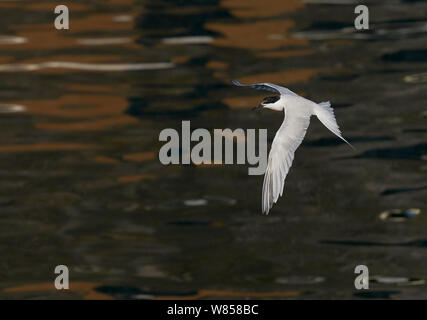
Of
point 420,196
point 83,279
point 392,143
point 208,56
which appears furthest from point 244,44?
point 83,279

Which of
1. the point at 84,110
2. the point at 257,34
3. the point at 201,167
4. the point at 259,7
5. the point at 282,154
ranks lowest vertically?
the point at 282,154

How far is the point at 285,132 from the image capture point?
14.1 feet

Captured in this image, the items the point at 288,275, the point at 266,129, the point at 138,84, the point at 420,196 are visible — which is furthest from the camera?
the point at 138,84

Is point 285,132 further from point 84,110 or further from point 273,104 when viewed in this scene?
point 84,110

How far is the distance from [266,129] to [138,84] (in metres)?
1.46

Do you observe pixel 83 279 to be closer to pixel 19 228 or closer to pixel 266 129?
pixel 19 228

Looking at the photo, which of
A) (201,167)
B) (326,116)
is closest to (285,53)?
(201,167)

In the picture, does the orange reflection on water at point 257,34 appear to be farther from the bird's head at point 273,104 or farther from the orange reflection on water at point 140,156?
the bird's head at point 273,104

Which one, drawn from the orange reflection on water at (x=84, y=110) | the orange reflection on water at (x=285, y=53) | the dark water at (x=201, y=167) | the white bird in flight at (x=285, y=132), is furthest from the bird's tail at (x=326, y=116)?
the orange reflection on water at (x=285, y=53)

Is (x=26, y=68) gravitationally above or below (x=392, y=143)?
above

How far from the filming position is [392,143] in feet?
25.0

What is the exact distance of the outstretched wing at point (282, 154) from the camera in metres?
4.06

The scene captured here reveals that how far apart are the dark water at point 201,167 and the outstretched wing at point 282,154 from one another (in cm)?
229

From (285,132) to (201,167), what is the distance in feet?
10.6
